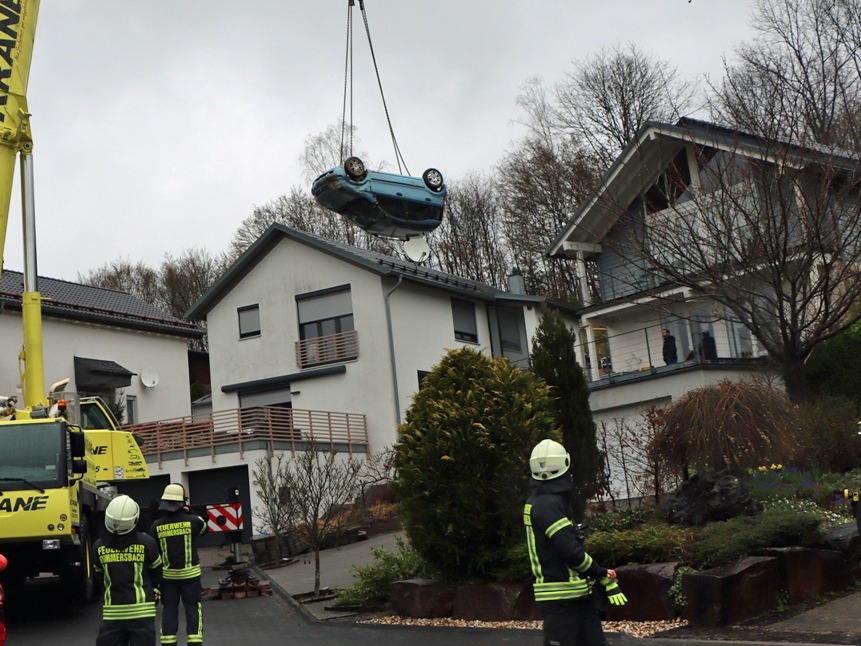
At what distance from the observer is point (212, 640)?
12.6 m

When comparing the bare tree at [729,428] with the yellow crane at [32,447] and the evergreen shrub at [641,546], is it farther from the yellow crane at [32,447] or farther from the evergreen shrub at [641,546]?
the yellow crane at [32,447]

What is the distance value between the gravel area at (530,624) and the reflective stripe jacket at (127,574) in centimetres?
428

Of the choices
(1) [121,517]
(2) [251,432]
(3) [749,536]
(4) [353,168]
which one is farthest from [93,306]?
(3) [749,536]

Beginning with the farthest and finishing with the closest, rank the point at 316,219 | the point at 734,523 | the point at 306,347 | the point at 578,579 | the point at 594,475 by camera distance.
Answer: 1. the point at 316,219
2. the point at 306,347
3. the point at 594,475
4. the point at 734,523
5. the point at 578,579

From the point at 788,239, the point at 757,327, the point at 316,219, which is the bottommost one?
the point at 757,327

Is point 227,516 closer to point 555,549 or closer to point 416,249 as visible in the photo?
point 416,249

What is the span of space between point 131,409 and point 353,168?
21031 millimetres

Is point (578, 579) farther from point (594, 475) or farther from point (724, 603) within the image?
point (594, 475)

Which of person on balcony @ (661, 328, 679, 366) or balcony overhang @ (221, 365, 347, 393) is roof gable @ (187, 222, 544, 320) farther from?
person on balcony @ (661, 328, 679, 366)

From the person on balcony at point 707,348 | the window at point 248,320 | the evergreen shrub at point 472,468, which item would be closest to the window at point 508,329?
the window at point 248,320

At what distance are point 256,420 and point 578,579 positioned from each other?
2358cm

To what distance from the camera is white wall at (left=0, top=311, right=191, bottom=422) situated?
32.2 m

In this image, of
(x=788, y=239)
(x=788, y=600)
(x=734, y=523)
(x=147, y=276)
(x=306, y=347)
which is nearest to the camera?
(x=788, y=600)

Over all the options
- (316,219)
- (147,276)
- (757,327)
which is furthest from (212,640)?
→ (147,276)
